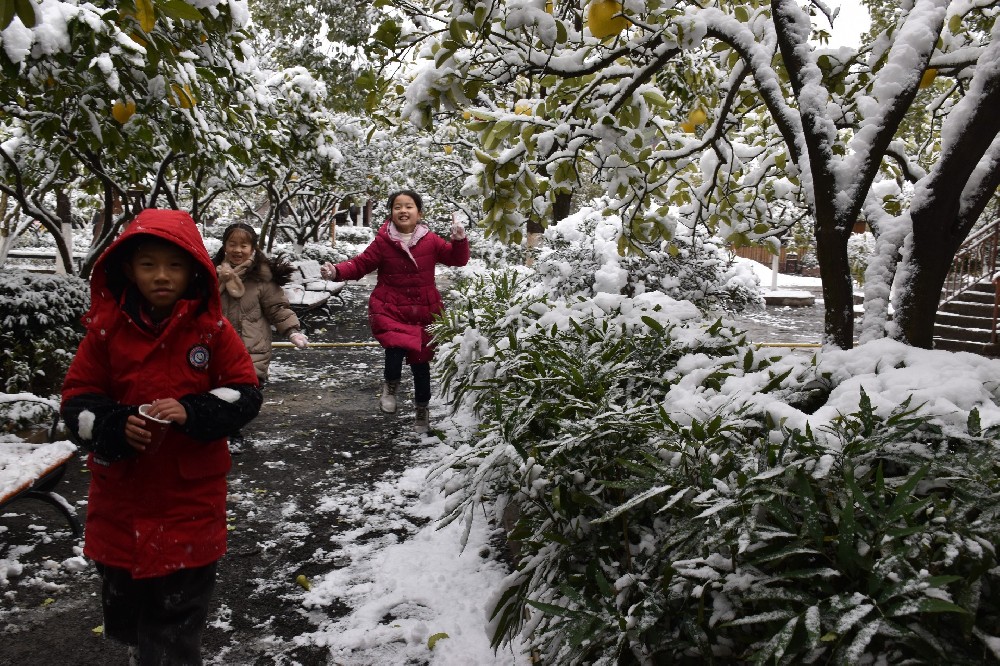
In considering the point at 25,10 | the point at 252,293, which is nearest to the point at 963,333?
the point at 252,293

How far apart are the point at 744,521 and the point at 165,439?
173 cm

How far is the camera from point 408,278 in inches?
224

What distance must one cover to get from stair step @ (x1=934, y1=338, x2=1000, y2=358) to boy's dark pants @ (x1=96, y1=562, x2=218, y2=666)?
39.0 feet

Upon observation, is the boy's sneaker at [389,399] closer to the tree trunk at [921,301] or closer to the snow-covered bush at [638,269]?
the snow-covered bush at [638,269]

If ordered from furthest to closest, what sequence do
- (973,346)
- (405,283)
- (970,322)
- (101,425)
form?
(970,322)
(973,346)
(405,283)
(101,425)

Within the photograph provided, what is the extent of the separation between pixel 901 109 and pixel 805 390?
50.0 inches

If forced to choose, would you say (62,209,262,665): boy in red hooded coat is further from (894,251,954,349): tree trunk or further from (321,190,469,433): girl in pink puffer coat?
(321,190,469,433): girl in pink puffer coat

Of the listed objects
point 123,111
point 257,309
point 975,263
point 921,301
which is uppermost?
point 123,111

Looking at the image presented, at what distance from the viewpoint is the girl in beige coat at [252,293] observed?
4836mm

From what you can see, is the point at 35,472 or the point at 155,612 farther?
the point at 35,472

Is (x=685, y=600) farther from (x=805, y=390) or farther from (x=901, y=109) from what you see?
(x=901, y=109)

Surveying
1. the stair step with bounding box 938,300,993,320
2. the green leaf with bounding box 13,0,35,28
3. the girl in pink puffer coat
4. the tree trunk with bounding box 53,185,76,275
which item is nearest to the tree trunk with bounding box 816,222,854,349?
the green leaf with bounding box 13,0,35,28

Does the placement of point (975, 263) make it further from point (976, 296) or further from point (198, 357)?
point (198, 357)

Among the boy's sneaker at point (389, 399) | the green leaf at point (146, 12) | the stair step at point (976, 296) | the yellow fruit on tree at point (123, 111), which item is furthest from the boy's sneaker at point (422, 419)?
the stair step at point (976, 296)
